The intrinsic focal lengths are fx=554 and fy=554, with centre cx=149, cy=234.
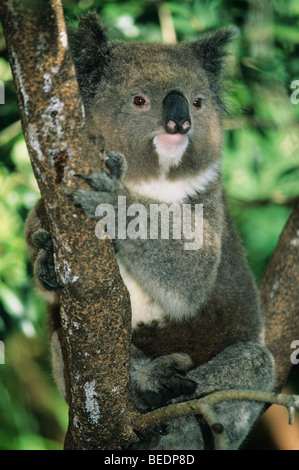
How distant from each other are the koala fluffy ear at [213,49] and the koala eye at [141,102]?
802mm

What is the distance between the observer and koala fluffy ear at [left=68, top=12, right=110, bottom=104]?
146 inches

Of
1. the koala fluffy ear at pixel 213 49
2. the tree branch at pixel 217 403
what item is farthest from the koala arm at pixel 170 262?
the koala fluffy ear at pixel 213 49

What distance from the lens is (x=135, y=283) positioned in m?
3.69

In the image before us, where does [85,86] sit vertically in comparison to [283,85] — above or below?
below

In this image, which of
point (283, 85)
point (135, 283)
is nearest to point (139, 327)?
point (135, 283)

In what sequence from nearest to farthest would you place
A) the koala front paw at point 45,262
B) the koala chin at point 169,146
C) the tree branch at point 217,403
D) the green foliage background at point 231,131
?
the tree branch at point 217,403
the koala front paw at point 45,262
the koala chin at point 169,146
the green foliage background at point 231,131

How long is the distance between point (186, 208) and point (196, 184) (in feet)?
0.86

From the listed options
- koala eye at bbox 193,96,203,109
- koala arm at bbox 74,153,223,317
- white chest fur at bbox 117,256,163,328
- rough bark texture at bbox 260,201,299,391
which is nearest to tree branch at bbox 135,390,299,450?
koala arm at bbox 74,153,223,317

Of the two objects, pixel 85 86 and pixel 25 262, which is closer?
pixel 85 86

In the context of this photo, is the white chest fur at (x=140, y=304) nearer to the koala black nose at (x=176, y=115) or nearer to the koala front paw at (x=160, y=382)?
the koala front paw at (x=160, y=382)

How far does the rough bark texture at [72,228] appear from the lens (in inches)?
92.7

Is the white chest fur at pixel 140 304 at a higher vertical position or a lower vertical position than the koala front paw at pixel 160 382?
higher

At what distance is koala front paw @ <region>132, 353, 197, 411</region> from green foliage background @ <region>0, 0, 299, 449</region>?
153 cm
